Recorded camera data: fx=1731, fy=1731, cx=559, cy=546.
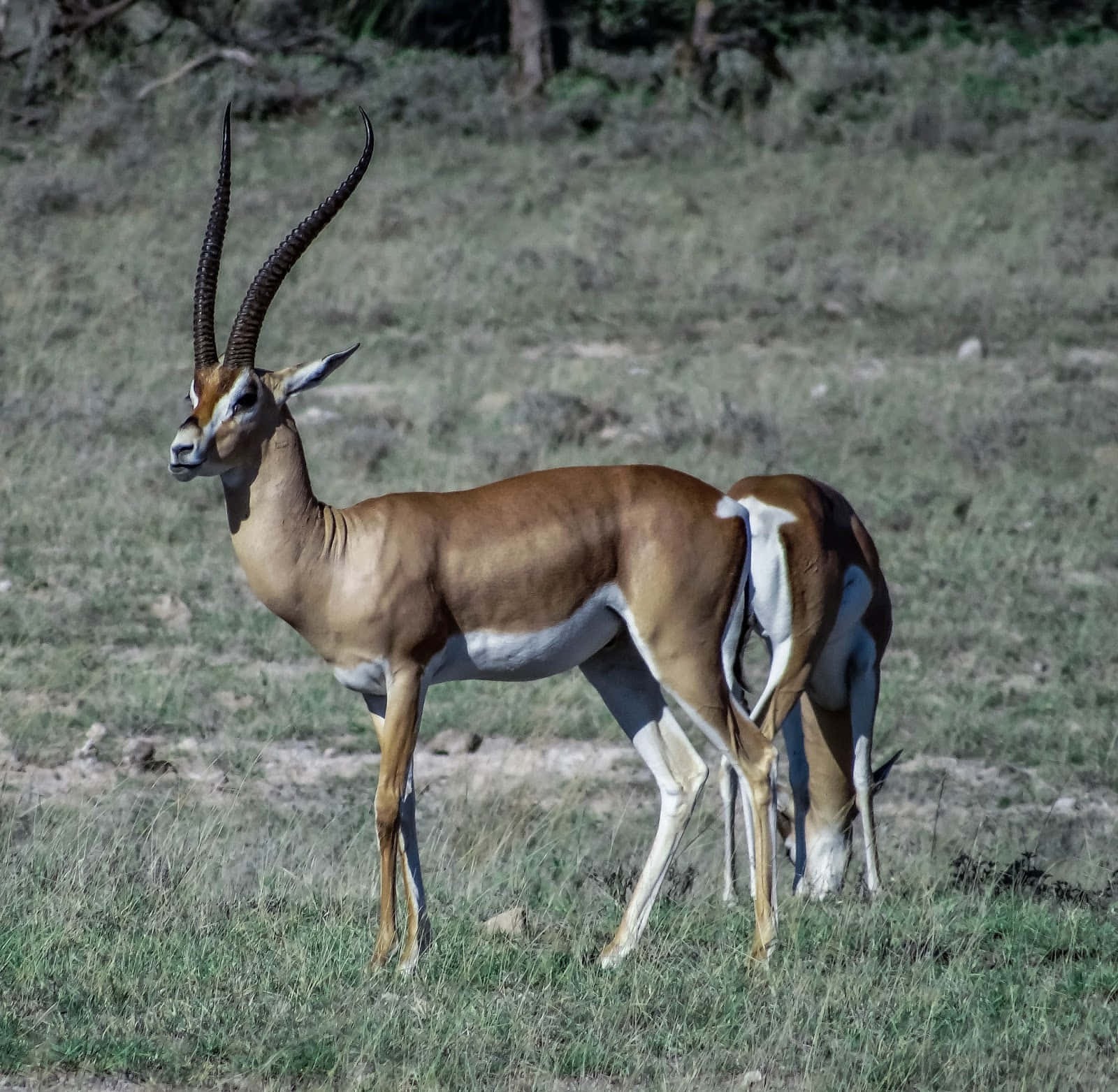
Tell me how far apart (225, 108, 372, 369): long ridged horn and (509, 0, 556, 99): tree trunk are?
68.2 ft

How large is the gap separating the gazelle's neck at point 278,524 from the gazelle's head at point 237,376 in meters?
0.05

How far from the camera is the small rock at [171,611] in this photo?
9.38 meters

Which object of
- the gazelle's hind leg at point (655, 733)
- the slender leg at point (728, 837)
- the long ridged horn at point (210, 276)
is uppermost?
the long ridged horn at point (210, 276)

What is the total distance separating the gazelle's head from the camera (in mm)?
4879

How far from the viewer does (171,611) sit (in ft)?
31.2

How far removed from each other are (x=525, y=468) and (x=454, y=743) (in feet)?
15.0

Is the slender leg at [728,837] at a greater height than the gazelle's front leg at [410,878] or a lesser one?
lesser

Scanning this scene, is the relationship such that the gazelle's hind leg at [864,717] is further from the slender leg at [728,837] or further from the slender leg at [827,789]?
the slender leg at [728,837]

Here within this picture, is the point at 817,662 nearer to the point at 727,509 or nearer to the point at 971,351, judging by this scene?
the point at 727,509

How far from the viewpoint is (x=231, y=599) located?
974cm

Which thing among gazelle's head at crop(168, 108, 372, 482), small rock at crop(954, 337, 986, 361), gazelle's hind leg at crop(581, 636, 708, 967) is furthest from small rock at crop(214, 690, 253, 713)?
small rock at crop(954, 337, 986, 361)

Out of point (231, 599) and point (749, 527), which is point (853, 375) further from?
point (749, 527)

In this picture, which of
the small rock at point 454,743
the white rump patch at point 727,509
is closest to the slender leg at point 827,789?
the white rump patch at point 727,509

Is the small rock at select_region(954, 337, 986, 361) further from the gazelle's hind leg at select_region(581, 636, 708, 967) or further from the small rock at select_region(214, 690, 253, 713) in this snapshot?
the gazelle's hind leg at select_region(581, 636, 708, 967)
